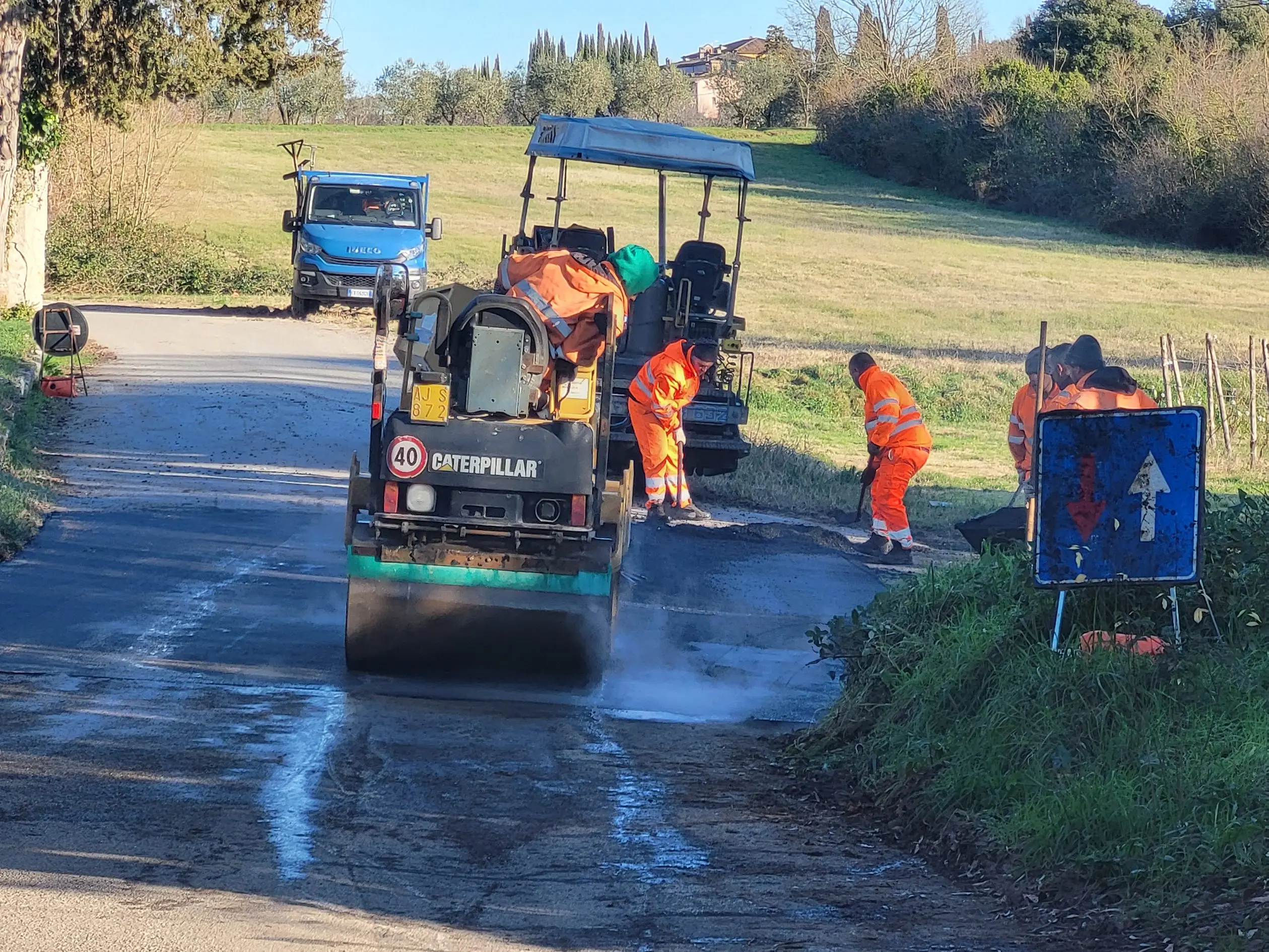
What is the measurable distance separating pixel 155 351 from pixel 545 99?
186 ft

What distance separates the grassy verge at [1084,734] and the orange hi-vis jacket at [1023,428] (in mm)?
3939

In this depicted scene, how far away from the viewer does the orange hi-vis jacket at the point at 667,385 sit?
42.5 feet

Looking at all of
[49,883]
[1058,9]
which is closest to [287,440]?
[49,883]

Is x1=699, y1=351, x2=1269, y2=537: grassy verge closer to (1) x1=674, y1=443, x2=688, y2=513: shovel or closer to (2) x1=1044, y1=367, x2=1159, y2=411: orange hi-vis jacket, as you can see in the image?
(1) x1=674, y1=443, x2=688, y2=513: shovel

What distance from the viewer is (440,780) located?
20.9 feet

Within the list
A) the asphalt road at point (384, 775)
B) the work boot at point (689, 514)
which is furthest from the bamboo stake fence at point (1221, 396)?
the asphalt road at point (384, 775)

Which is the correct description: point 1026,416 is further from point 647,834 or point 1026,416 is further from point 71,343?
point 71,343

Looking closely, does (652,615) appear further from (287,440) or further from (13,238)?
(13,238)

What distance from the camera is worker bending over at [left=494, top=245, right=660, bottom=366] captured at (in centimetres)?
855

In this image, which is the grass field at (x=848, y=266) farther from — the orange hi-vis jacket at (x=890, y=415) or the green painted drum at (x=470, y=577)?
the green painted drum at (x=470, y=577)

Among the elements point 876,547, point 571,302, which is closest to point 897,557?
point 876,547

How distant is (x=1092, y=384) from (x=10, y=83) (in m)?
14.1

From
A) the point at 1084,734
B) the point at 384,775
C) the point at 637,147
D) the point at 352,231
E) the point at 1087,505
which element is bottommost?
the point at 384,775

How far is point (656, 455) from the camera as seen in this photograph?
520 inches
